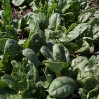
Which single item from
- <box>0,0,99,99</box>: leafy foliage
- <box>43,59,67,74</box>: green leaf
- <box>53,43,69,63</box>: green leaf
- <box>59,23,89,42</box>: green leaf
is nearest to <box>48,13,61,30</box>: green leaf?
<box>0,0,99,99</box>: leafy foliage

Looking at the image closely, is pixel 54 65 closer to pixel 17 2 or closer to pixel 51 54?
pixel 51 54

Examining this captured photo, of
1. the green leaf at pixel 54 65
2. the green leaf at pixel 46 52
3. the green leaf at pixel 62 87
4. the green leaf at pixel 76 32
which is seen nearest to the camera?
the green leaf at pixel 62 87

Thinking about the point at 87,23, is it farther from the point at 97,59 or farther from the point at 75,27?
the point at 97,59

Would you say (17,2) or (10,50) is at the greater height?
(17,2)

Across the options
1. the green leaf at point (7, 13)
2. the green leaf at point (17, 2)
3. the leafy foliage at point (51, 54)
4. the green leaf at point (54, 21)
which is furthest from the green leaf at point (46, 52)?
the green leaf at point (17, 2)

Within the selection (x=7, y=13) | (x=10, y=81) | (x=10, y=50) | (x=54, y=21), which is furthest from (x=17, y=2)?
(x=10, y=81)

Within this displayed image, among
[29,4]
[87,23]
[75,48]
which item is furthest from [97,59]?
[29,4]

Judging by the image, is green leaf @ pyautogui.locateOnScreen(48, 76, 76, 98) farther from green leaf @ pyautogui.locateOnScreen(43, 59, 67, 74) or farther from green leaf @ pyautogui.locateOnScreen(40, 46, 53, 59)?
green leaf @ pyautogui.locateOnScreen(40, 46, 53, 59)

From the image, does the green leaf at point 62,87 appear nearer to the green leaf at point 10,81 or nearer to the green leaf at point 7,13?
the green leaf at point 10,81
